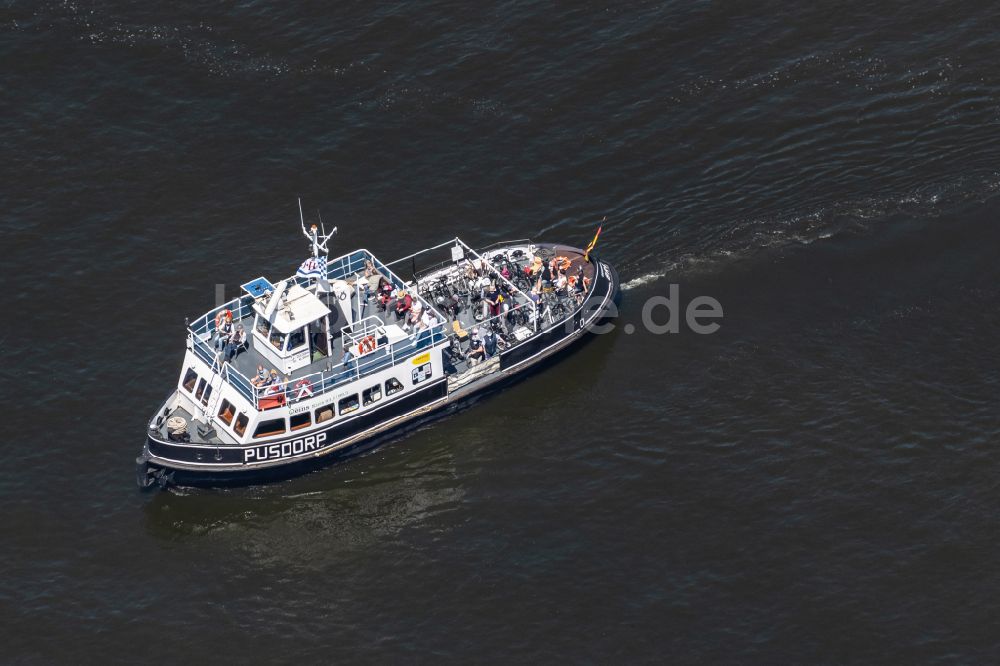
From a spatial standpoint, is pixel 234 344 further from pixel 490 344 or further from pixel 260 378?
pixel 490 344

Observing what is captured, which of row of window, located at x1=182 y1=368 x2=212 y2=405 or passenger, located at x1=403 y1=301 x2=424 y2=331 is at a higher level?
passenger, located at x1=403 y1=301 x2=424 y2=331

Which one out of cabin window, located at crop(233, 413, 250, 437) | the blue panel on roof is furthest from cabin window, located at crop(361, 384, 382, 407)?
the blue panel on roof

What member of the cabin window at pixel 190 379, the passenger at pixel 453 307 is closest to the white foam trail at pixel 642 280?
the passenger at pixel 453 307

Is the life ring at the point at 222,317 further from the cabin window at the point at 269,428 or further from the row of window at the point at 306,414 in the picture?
the cabin window at the point at 269,428

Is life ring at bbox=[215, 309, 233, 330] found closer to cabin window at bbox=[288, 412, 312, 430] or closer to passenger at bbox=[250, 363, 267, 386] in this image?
passenger at bbox=[250, 363, 267, 386]

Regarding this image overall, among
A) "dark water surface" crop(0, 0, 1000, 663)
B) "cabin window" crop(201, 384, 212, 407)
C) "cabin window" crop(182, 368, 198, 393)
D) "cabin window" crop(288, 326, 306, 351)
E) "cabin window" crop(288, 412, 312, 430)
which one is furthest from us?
"cabin window" crop(182, 368, 198, 393)

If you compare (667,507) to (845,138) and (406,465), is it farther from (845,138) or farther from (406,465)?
(845,138)
